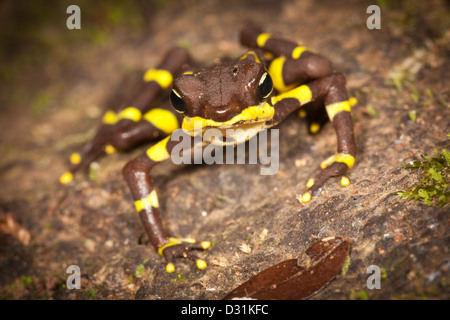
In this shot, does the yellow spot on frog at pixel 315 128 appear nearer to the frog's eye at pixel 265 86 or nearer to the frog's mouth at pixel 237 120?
the frog's mouth at pixel 237 120

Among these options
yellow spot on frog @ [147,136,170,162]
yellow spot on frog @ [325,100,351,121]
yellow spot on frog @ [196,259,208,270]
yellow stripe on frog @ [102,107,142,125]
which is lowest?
yellow spot on frog @ [196,259,208,270]

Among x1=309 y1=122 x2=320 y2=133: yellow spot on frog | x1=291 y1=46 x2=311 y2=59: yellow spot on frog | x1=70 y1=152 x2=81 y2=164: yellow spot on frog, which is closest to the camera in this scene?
x1=291 y1=46 x2=311 y2=59: yellow spot on frog

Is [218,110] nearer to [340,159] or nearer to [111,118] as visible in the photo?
[340,159]

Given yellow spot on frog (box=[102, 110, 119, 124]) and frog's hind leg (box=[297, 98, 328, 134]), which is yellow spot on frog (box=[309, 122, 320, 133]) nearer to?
frog's hind leg (box=[297, 98, 328, 134])

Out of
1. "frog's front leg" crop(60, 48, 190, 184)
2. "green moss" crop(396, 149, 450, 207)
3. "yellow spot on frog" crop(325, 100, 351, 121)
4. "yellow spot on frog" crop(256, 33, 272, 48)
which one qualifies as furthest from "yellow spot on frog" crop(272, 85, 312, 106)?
"frog's front leg" crop(60, 48, 190, 184)
